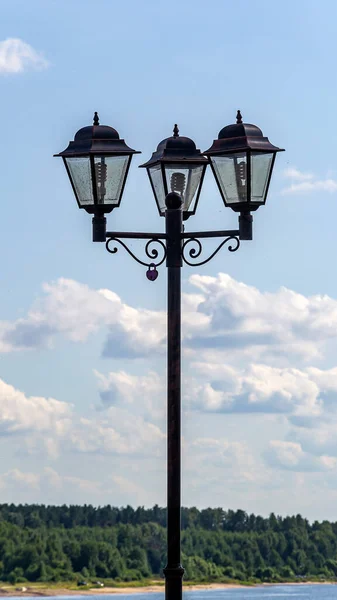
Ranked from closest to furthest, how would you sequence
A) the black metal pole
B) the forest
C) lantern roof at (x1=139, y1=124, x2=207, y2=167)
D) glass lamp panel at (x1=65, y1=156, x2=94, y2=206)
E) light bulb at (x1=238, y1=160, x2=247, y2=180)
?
the black metal pole < light bulb at (x1=238, y1=160, x2=247, y2=180) < glass lamp panel at (x1=65, y1=156, x2=94, y2=206) < lantern roof at (x1=139, y1=124, x2=207, y2=167) < the forest

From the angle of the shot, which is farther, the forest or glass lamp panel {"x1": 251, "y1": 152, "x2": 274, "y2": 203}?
the forest

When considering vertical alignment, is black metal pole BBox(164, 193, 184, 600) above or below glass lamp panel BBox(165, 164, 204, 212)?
below

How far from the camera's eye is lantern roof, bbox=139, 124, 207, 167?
10.7 metres

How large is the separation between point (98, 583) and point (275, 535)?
29156 millimetres

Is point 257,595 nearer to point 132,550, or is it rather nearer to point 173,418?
point 132,550

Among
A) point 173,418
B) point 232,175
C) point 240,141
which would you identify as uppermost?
point 240,141

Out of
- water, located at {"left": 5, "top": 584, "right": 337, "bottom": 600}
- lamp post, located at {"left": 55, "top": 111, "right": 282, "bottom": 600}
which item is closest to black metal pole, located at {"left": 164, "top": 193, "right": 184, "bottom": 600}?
lamp post, located at {"left": 55, "top": 111, "right": 282, "bottom": 600}

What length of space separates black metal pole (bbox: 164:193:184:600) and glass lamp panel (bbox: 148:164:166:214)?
0.53 m

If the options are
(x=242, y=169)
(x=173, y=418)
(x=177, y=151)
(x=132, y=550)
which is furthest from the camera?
(x=132, y=550)

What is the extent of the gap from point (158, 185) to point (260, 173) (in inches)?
36.0

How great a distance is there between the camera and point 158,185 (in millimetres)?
10820

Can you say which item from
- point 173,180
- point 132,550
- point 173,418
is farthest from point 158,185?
point 132,550

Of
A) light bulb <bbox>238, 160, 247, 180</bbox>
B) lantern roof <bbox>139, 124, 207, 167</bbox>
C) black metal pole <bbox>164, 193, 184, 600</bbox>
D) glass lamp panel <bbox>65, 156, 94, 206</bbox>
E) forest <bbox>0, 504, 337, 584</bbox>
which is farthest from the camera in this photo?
forest <bbox>0, 504, 337, 584</bbox>

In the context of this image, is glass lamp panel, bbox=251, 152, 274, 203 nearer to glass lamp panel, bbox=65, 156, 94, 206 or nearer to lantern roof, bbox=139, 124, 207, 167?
lantern roof, bbox=139, 124, 207, 167
